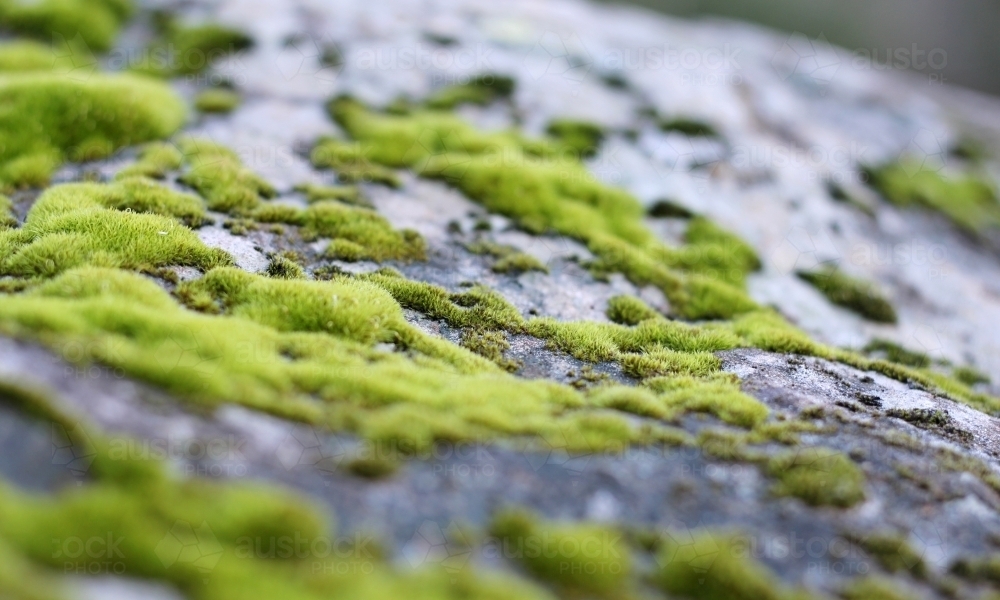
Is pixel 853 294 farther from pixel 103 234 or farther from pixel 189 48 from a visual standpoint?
pixel 189 48

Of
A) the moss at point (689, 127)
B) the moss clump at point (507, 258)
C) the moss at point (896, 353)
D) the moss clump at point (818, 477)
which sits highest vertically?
the moss at point (689, 127)

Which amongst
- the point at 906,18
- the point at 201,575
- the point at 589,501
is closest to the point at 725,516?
the point at 589,501

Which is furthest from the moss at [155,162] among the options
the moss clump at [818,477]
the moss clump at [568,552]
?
the moss clump at [818,477]

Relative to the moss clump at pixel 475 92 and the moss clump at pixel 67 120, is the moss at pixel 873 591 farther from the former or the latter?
the moss clump at pixel 475 92

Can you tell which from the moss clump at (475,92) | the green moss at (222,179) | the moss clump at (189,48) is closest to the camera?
the green moss at (222,179)

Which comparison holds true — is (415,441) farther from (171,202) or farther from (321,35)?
(321,35)

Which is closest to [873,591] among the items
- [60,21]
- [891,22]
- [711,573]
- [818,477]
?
[818,477]
